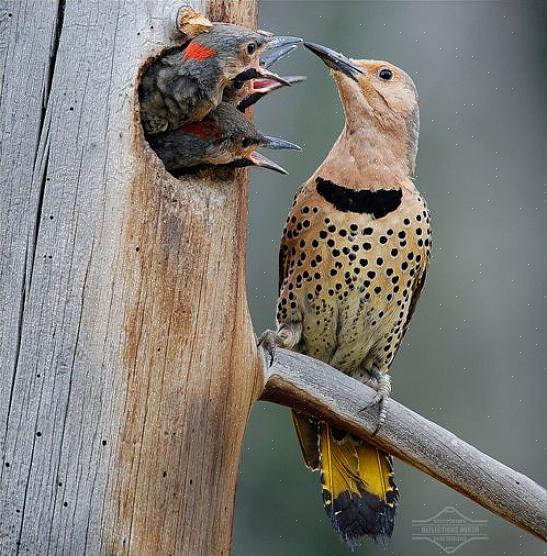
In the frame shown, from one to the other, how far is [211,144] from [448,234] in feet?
7.47

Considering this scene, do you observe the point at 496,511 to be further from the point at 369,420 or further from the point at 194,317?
the point at 194,317

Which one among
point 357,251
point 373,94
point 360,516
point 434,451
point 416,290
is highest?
point 373,94

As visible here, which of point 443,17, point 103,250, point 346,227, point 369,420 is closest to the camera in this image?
point 103,250

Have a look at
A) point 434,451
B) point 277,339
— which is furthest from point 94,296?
point 434,451

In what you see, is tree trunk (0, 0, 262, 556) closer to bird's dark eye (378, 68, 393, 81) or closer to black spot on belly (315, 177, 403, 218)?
black spot on belly (315, 177, 403, 218)

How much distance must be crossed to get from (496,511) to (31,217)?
4.39ft

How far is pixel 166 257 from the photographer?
1.93m

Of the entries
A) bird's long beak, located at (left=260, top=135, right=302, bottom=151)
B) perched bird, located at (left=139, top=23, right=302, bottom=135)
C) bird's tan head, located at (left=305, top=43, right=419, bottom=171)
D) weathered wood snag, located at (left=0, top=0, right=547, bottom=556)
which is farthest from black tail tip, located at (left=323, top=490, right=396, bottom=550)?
perched bird, located at (left=139, top=23, right=302, bottom=135)

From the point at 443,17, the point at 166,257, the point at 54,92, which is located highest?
the point at 443,17

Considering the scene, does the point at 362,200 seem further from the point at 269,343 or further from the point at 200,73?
the point at 200,73

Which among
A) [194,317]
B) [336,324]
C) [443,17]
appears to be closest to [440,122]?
[443,17]

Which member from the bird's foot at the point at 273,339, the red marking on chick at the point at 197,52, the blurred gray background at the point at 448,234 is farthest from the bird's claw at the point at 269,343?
the blurred gray background at the point at 448,234

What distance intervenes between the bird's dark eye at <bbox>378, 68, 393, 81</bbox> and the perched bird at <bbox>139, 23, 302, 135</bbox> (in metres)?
0.79

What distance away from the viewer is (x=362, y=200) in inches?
108
